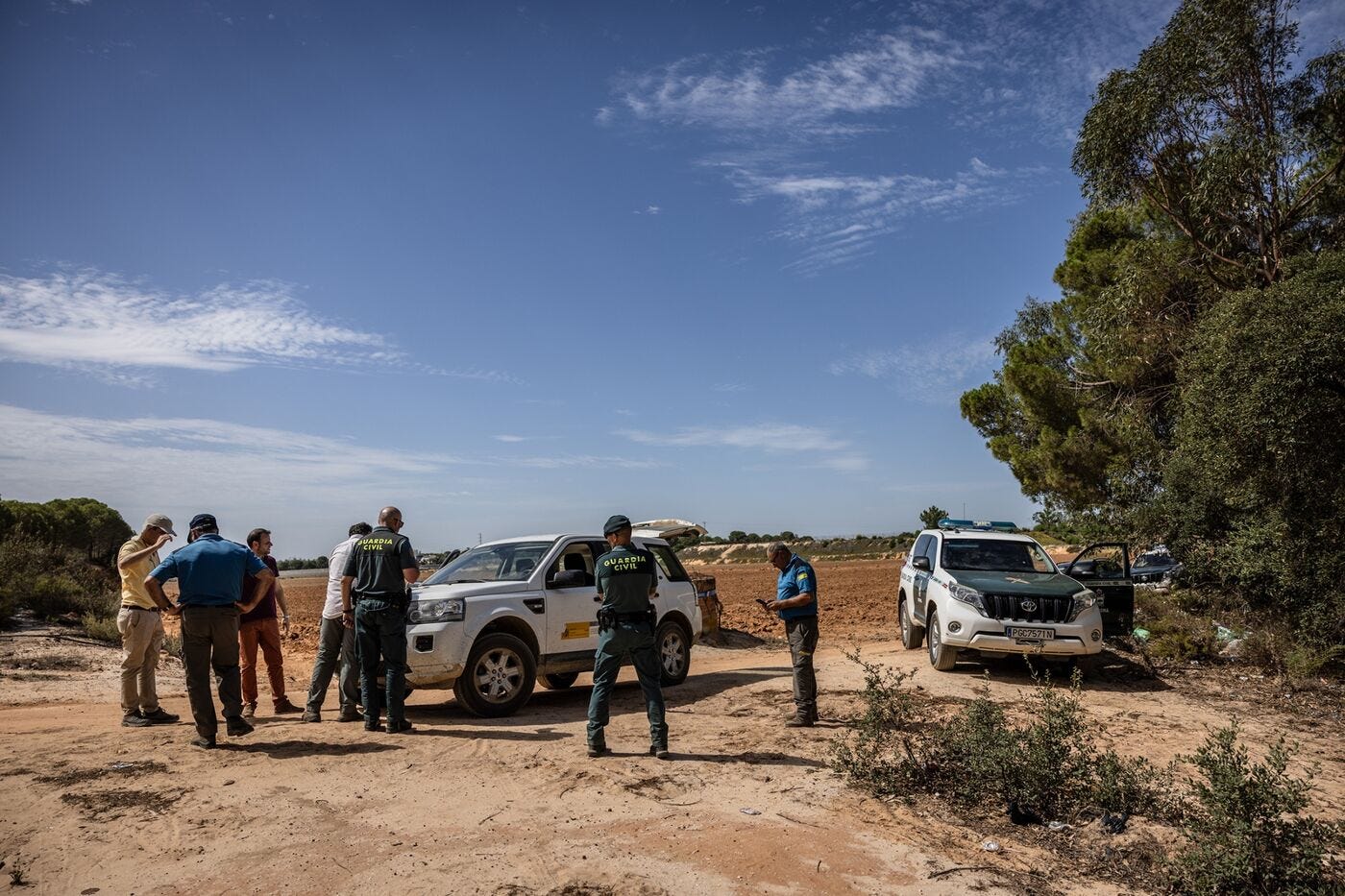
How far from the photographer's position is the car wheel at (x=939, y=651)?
11.6 metres

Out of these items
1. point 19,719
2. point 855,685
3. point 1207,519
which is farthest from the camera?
point 1207,519

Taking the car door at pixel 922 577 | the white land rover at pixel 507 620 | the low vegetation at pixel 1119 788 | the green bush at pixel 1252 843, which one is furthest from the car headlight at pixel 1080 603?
the green bush at pixel 1252 843

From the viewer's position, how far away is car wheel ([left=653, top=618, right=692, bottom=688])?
1114 centimetres

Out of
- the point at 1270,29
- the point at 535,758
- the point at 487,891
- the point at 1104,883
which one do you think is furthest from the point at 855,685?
the point at 1270,29

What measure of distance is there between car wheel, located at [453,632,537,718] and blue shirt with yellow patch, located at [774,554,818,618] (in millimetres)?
2756

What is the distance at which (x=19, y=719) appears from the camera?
9406 mm

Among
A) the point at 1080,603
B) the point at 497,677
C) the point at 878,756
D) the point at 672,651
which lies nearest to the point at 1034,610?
the point at 1080,603

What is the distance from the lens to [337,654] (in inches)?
369

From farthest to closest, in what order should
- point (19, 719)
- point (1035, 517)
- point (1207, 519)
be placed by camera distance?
point (1035, 517) → point (1207, 519) → point (19, 719)

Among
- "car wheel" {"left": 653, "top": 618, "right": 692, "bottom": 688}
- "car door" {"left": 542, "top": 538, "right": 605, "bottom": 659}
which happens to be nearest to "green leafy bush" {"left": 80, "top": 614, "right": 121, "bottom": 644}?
"car door" {"left": 542, "top": 538, "right": 605, "bottom": 659}

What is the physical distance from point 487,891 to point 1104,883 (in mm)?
3386

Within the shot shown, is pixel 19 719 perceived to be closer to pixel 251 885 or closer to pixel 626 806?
pixel 251 885

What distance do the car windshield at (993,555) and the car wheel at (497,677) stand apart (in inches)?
252

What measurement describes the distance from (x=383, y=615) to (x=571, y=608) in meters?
2.30
